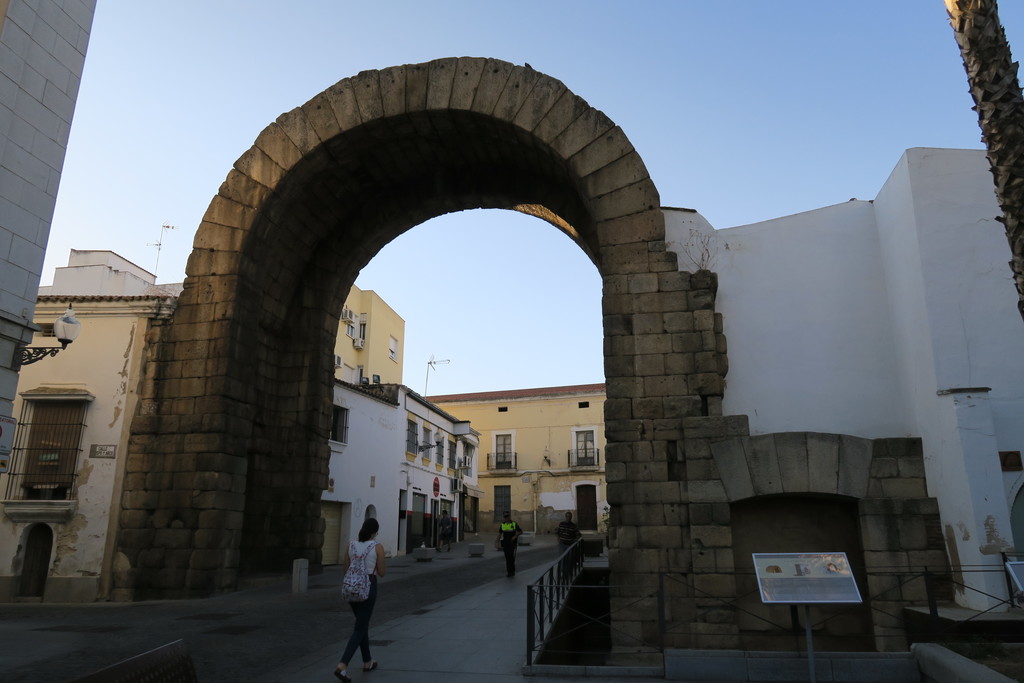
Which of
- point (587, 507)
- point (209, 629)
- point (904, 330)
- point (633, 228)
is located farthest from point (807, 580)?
point (587, 507)

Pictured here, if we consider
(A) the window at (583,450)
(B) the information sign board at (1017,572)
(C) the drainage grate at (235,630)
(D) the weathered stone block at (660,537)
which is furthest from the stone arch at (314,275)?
(A) the window at (583,450)

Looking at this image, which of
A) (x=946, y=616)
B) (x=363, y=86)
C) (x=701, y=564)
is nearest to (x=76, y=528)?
(x=363, y=86)

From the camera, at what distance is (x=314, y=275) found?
545 inches

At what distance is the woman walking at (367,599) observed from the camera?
19.2 ft

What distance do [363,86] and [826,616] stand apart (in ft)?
31.8

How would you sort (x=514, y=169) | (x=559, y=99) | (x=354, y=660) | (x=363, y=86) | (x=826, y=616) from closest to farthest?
(x=354, y=660)
(x=826, y=616)
(x=559, y=99)
(x=363, y=86)
(x=514, y=169)

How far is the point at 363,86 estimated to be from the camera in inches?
443

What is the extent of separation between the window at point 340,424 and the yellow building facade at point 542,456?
18048mm

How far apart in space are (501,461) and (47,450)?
28.0 metres

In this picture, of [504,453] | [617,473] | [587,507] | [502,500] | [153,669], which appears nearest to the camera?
[153,669]

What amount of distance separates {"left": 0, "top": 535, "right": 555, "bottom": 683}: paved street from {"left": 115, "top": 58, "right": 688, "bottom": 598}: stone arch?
98 centimetres

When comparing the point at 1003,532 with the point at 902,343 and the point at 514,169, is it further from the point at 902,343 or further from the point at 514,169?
the point at 514,169

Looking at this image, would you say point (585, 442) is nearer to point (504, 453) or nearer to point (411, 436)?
point (504, 453)

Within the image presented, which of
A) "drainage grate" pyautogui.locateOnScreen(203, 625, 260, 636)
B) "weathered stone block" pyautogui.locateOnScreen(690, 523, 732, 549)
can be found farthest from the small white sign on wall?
"weathered stone block" pyautogui.locateOnScreen(690, 523, 732, 549)
